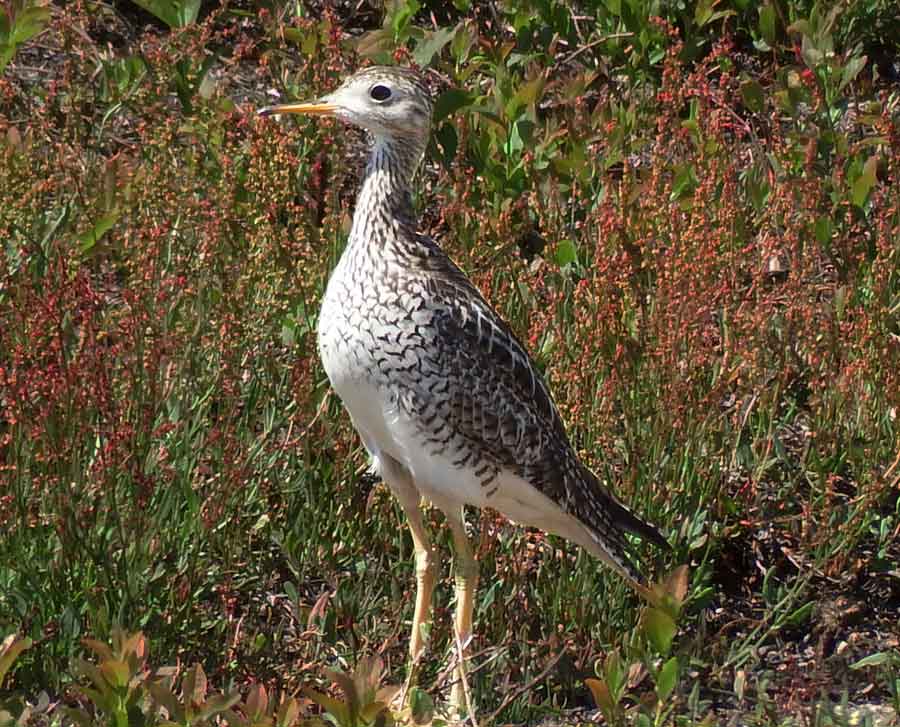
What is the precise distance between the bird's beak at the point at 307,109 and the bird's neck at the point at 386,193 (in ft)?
0.51

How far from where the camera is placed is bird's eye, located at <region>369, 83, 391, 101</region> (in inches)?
197

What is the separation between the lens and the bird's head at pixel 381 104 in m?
4.99

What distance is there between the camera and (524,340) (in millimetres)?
5746

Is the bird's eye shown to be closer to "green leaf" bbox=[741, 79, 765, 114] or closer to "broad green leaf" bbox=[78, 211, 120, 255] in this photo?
"broad green leaf" bbox=[78, 211, 120, 255]

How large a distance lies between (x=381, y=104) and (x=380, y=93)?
3 cm

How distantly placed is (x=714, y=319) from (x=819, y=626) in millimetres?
1058

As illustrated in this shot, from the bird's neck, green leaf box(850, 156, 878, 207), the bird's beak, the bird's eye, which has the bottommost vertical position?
green leaf box(850, 156, 878, 207)

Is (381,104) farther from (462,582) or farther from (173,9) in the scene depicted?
(173,9)

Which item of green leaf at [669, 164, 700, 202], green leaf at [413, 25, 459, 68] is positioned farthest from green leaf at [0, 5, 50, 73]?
green leaf at [669, 164, 700, 202]

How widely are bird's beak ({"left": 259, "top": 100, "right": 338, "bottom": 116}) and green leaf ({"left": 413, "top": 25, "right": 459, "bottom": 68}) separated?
1.73 meters

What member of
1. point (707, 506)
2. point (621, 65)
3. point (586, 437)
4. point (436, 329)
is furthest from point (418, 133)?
point (621, 65)

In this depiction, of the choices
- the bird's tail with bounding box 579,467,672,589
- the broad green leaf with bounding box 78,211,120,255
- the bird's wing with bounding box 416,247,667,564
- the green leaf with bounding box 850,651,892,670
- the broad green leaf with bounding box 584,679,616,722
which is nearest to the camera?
the broad green leaf with bounding box 584,679,616,722

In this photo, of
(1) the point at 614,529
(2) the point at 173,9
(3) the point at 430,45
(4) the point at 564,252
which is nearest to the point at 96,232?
(4) the point at 564,252

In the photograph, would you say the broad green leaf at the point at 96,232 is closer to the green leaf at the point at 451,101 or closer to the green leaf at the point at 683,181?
the green leaf at the point at 451,101
